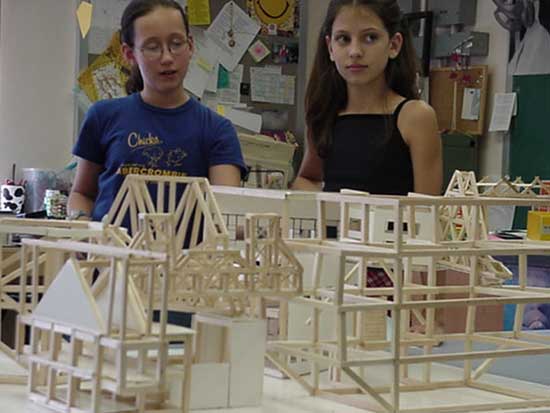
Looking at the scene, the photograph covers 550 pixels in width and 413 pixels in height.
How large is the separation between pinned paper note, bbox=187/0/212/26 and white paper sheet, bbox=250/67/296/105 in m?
0.30

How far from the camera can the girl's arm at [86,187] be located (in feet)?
5.59

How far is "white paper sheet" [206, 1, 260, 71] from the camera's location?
4.17 m

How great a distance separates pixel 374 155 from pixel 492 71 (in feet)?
9.43

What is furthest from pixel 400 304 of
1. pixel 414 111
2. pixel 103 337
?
pixel 414 111

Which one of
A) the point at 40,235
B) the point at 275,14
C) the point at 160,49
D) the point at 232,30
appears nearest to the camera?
the point at 40,235

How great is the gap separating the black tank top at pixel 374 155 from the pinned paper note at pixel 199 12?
2.62 m

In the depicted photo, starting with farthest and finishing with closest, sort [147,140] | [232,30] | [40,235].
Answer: [232,30]
[147,140]
[40,235]

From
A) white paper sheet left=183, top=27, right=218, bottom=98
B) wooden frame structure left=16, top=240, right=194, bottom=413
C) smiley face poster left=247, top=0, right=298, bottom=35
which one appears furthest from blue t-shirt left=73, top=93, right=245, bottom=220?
smiley face poster left=247, top=0, right=298, bottom=35

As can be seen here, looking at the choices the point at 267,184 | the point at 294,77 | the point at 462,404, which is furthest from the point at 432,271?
the point at 294,77

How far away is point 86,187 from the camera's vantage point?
1711 millimetres

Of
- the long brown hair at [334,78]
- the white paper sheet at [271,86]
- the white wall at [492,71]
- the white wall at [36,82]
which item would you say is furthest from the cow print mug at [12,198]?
the long brown hair at [334,78]

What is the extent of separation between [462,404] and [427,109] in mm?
497

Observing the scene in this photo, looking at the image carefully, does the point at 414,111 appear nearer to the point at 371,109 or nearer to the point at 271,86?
the point at 371,109

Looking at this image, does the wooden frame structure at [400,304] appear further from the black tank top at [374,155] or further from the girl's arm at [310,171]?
the girl's arm at [310,171]
